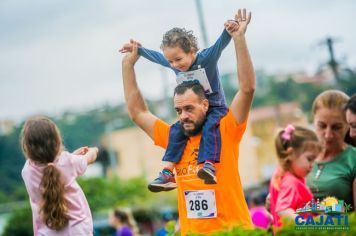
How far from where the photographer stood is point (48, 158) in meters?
5.18

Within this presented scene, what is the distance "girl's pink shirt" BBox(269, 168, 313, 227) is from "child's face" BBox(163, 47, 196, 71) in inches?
61.7

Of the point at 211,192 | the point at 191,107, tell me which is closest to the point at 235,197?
the point at 211,192

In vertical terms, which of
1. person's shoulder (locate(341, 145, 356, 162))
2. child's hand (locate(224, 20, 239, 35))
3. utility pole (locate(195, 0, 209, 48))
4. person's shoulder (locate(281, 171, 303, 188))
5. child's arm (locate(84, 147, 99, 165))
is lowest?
person's shoulder (locate(281, 171, 303, 188))

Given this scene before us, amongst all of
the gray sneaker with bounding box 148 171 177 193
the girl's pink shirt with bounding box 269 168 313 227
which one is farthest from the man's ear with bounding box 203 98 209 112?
the girl's pink shirt with bounding box 269 168 313 227

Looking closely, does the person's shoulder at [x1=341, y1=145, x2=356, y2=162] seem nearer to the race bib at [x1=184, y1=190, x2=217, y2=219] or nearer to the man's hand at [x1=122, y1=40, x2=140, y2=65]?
the race bib at [x1=184, y1=190, x2=217, y2=219]

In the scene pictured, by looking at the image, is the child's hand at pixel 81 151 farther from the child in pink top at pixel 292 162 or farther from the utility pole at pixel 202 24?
the utility pole at pixel 202 24

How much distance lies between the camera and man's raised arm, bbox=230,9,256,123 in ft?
15.6

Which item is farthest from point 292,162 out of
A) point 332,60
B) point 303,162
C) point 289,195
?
point 332,60

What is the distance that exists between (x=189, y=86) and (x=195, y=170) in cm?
54

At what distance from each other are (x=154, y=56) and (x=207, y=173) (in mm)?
989

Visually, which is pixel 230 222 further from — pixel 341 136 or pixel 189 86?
pixel 341 136

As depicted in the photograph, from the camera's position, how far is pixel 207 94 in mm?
4949

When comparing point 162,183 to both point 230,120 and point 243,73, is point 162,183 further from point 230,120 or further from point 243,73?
point 243,73

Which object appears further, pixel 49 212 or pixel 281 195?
pixel 281 195
